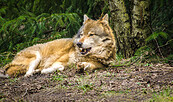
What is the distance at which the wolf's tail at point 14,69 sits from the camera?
452cm

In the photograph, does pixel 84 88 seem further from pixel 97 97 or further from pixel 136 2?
pixel 136 2

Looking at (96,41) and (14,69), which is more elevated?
(96,41)

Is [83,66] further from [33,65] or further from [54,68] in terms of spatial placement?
[33,65]

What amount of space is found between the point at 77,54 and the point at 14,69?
5.19 feet

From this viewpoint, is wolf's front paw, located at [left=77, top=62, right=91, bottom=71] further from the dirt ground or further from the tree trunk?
the tree trunk

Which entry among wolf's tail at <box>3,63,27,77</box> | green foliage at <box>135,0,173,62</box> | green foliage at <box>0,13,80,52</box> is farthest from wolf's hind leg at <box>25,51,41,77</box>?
green foliage at <box>135,0,173,62</box>

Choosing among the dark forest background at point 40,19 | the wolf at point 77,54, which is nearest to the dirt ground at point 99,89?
the wolf at point 77,54

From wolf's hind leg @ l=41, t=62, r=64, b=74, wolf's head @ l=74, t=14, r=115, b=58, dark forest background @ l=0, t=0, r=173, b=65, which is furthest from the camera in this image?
dark forest background @ l=0, t=0, r=173, b=65

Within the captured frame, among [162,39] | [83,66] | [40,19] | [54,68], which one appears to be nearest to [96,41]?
[83,66]

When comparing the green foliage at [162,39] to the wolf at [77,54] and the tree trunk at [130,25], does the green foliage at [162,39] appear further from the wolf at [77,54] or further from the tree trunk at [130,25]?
the wolf at [77,54]

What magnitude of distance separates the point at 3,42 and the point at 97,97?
5.27 m

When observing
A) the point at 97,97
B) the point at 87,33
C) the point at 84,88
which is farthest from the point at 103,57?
the point at 97,97

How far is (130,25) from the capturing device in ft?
16.8

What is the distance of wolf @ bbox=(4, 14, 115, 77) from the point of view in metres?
4.38
